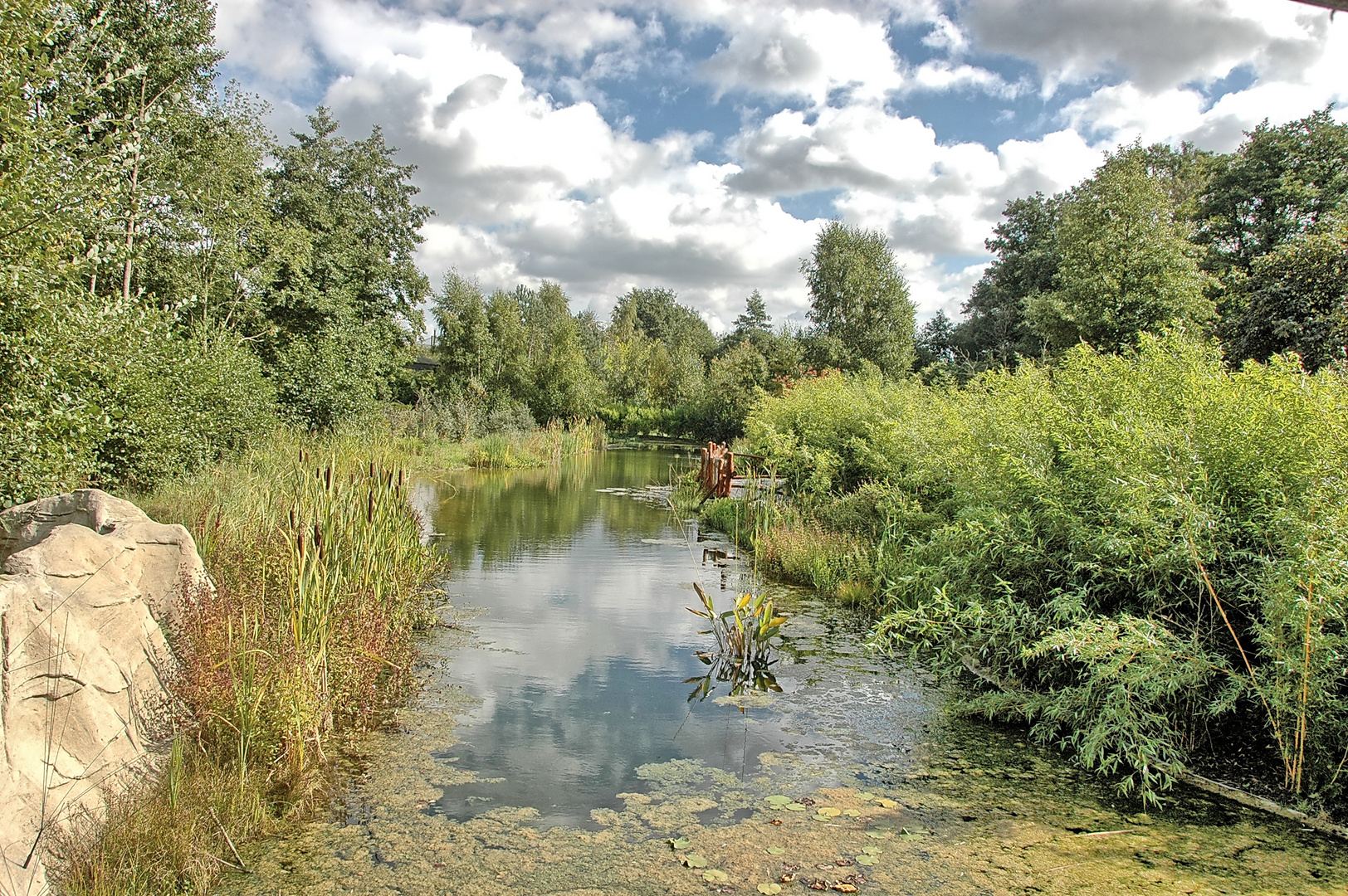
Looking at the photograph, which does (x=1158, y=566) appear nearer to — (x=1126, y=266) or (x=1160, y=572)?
(x=1160, y=572)

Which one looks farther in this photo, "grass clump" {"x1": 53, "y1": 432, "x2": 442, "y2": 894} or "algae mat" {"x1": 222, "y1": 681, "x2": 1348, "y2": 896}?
"algae mat" {"x1": 222, "y1": 681, "x2": 1348, "y2": 896}

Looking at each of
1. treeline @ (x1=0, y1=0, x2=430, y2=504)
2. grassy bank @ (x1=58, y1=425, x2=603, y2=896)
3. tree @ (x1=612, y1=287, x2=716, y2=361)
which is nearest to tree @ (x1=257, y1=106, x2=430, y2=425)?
treeline @ (x1=0, y1=0, x2=430, y2=504)

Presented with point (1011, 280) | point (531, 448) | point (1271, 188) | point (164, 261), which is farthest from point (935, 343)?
point (164, 261)

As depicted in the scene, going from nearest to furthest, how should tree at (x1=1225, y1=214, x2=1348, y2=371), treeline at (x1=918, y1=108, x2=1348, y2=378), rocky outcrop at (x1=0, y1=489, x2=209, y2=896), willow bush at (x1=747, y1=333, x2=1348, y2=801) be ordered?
rocky outcrop at (x1=0, y1=489, x2=209, y2=896) < willow bush at (x1=747, y1=333, x2=1348, y2=801) < tree at (x1=1225, y1=214, x2=1348, y2=371) < treeline at (x1=918, y1=108, x2=1348, y2=378)

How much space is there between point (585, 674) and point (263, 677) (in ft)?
9.05

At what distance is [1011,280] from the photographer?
37062 mm

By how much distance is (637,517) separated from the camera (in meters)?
15.3

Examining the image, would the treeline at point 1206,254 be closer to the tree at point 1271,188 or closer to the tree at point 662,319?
the tree at point 1271,188

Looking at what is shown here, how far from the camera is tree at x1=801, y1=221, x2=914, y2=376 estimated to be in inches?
1433

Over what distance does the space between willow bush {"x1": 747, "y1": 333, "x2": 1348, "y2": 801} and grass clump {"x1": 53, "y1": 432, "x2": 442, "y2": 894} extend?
11.4 ft

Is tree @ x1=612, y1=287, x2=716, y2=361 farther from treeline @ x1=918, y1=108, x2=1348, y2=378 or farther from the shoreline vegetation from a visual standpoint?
the shoreline vegetation

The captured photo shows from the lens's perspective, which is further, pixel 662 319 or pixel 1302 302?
pixel 662 319

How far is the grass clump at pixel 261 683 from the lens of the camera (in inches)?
130

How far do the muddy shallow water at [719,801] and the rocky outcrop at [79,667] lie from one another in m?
0.75
